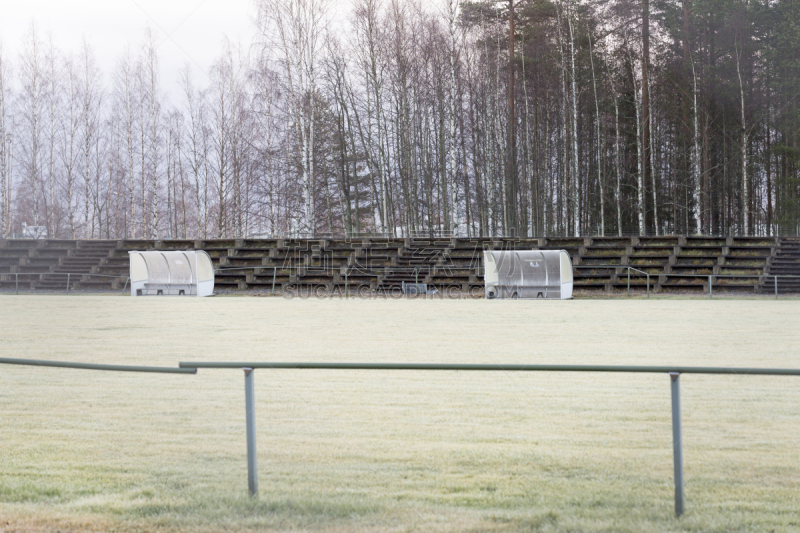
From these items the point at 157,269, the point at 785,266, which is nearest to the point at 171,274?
the point at 157,269

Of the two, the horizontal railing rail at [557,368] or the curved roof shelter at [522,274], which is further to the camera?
the curved roof shelter at [522,274]

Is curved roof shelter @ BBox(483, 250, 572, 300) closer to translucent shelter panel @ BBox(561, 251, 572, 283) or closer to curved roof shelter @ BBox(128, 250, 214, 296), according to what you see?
translucent shelter panel @ BBox(561, 251, 572, 283)

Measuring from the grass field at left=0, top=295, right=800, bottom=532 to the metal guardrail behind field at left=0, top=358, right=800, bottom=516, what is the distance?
0.78 feet

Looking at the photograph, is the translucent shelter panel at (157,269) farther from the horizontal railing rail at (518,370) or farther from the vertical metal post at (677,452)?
the vertical metal post at (677,452)

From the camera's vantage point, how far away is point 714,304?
69.1ft

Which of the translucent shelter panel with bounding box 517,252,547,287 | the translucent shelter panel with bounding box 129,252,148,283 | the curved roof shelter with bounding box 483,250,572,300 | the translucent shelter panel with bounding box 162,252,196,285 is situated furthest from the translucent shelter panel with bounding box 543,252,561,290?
the translucent shelter panel with bounding box 129,252,148,283

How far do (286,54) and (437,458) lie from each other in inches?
1182

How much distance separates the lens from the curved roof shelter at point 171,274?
27.6 m

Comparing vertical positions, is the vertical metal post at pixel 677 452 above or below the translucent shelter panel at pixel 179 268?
→ below

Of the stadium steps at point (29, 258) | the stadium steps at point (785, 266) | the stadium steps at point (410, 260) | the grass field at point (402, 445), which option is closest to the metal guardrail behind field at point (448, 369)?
the grass field at point (402, 445)

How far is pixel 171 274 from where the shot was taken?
2795 centimetres

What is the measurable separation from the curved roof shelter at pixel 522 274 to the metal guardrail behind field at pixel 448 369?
70.2 ft

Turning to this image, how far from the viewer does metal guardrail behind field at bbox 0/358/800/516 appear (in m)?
3.54

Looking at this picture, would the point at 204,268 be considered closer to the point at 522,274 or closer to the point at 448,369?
the point at 522,274
